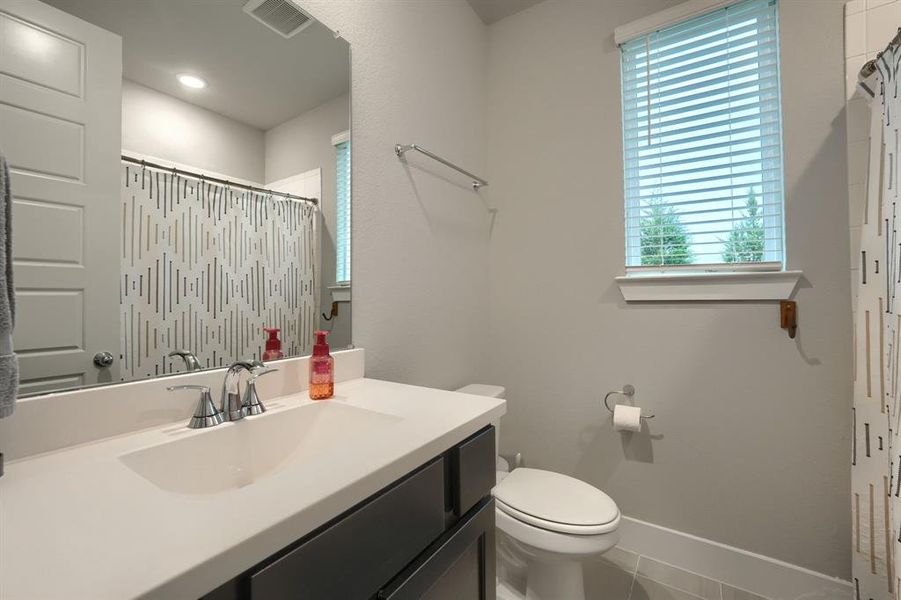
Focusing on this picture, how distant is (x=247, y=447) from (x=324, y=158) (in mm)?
842

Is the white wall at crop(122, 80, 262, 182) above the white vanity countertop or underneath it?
above

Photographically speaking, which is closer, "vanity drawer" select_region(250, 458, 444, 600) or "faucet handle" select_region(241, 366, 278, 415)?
"vanity drawer" select_region(250, 458, 444, 600)

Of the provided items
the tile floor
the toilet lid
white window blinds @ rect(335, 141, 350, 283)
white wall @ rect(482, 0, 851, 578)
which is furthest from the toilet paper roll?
white window blinds @ rect(335, 141, 350, 283)

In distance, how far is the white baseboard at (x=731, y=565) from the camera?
139 cm

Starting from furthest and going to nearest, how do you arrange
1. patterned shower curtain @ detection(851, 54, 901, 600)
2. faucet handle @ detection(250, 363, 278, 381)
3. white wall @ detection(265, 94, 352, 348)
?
white wall @ detection(265, 94, 352, 348) → patterned shower curtain @ detection(851, 54, 901, 600) → faucet handle @ detection(250, 363, 278, 381)

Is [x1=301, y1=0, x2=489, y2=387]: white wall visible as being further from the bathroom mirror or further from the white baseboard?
the white baseboard

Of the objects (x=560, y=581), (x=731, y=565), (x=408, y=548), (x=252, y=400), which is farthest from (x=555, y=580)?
(x=252, y=400)

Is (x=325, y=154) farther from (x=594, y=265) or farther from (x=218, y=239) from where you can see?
(x=594, y=265)

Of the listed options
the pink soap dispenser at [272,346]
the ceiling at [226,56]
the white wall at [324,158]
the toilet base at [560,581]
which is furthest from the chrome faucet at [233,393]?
the toilet base at [560,581]

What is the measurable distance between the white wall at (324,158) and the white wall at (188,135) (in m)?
0.08

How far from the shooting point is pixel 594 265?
180 cm

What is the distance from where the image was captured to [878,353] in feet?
3.74

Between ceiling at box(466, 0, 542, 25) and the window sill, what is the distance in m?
1.45

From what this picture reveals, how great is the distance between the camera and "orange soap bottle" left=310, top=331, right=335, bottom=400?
1029mm
